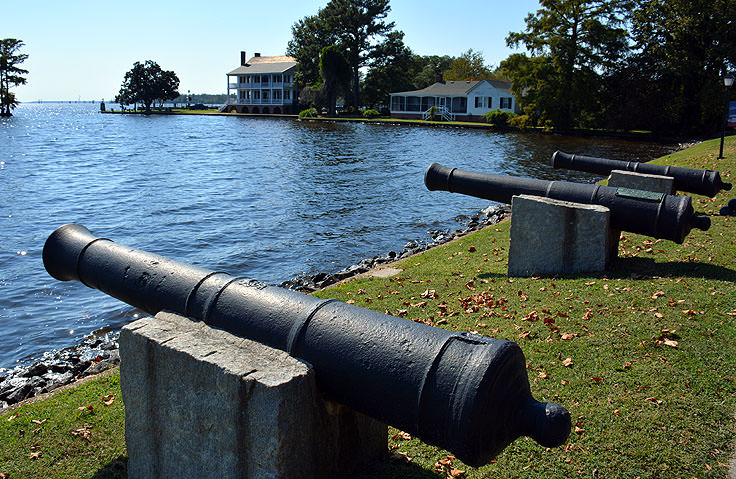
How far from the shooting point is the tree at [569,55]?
52.2 metres

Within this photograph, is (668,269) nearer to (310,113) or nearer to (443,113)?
(443,113)

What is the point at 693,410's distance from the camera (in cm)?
483

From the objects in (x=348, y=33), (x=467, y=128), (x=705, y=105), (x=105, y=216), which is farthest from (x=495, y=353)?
(x=348, y=33)

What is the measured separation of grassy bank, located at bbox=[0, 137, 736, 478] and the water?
4.87 m

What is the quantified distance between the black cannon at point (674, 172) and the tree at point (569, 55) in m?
43.4

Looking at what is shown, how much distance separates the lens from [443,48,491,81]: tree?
106m

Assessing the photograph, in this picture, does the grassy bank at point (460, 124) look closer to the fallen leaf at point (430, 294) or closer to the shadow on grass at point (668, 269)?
the shadow on grass at point (668, 269)

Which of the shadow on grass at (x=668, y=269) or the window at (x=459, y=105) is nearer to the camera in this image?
the shadow on grass at (x=668, y=269)

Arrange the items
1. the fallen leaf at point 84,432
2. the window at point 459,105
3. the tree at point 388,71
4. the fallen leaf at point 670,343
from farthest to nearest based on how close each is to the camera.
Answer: the tree at point 388,71
the window at point 459,105
the fallen leaf at point 670,343
the fallen leaf at point 84,432

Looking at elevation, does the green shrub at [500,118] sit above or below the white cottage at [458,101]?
below

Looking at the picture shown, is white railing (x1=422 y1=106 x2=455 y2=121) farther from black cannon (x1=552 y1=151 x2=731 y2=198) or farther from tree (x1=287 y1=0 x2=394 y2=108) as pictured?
black cannon (x1=552 y1=151 x2=731 y2=198)

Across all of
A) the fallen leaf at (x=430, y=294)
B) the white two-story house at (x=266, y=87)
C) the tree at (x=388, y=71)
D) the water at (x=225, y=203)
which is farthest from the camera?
the white two-story house at (x=266, y=87)

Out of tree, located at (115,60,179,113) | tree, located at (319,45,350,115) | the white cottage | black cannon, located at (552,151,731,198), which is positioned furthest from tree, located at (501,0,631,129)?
tree, located at (115,60,179,113)

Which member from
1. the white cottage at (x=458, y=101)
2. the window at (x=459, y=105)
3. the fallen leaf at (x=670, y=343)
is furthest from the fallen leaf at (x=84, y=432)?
the window at (x=459, y=105)
